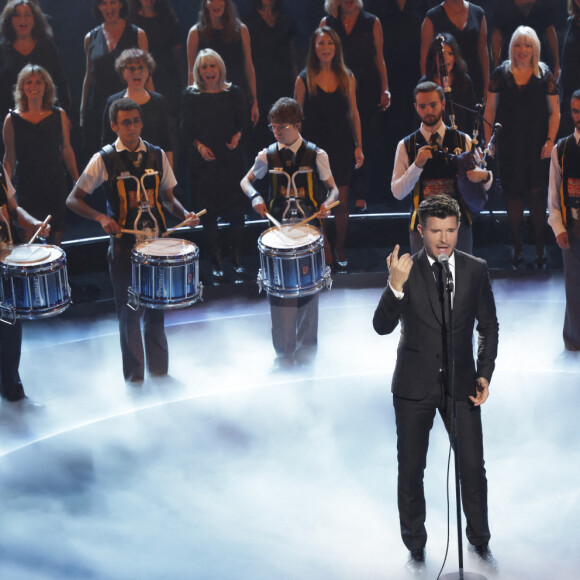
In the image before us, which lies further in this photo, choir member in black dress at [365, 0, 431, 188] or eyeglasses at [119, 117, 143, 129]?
choir member in black dress at [365, 0, 431, 188]

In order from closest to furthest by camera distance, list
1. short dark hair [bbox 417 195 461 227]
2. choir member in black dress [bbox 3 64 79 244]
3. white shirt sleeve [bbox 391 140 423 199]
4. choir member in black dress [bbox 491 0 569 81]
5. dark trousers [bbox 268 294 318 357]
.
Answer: short dark hair [bbox 417 195 461 227] → white shirt sleeve [bbox 391 140 423 199] → dark trousers [bbox 268 294 318 357] → choir member in black dress [bbox 3 64 79 244] → choir member in black dress [bbox 491 0 569 81]

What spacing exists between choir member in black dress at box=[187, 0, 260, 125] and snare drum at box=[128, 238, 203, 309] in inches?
96.7

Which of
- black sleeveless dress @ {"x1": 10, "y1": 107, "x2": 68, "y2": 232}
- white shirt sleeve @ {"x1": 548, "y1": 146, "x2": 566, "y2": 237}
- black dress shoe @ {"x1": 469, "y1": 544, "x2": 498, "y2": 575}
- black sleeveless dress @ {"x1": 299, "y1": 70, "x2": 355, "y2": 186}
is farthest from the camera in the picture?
black sleeveless dress @ {"x1": 299, "y1": 70, "x2": 355, "y2": 186}

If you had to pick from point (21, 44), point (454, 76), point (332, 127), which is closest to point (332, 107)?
point (332, 127)

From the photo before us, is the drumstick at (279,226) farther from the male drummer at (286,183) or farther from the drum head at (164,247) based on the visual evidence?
the drum head at (164,247)

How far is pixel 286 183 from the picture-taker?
6031 mm

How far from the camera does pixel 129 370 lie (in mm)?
6004

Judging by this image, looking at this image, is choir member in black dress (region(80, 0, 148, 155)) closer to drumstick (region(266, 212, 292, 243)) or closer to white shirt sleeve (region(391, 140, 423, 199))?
drumstick (region(266, 212, 292, 243))

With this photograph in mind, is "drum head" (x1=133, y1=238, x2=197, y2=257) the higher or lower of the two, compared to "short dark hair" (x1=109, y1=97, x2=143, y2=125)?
lower

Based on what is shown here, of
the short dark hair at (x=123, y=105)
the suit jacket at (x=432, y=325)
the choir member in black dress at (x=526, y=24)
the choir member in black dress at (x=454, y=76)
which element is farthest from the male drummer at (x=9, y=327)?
the choir member in black dress at (x=526, y=24)

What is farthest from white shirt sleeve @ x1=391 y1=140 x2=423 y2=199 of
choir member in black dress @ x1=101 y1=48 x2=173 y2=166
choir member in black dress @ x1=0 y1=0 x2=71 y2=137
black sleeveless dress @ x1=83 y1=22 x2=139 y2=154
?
choir member in black dress @ x1=0 y1=0 x2=71 y2=137

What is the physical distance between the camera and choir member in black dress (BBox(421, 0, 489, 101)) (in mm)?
7828

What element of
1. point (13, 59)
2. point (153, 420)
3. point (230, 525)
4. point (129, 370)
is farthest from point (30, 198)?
point (230, 525)

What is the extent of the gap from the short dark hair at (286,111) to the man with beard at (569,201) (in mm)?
1441
